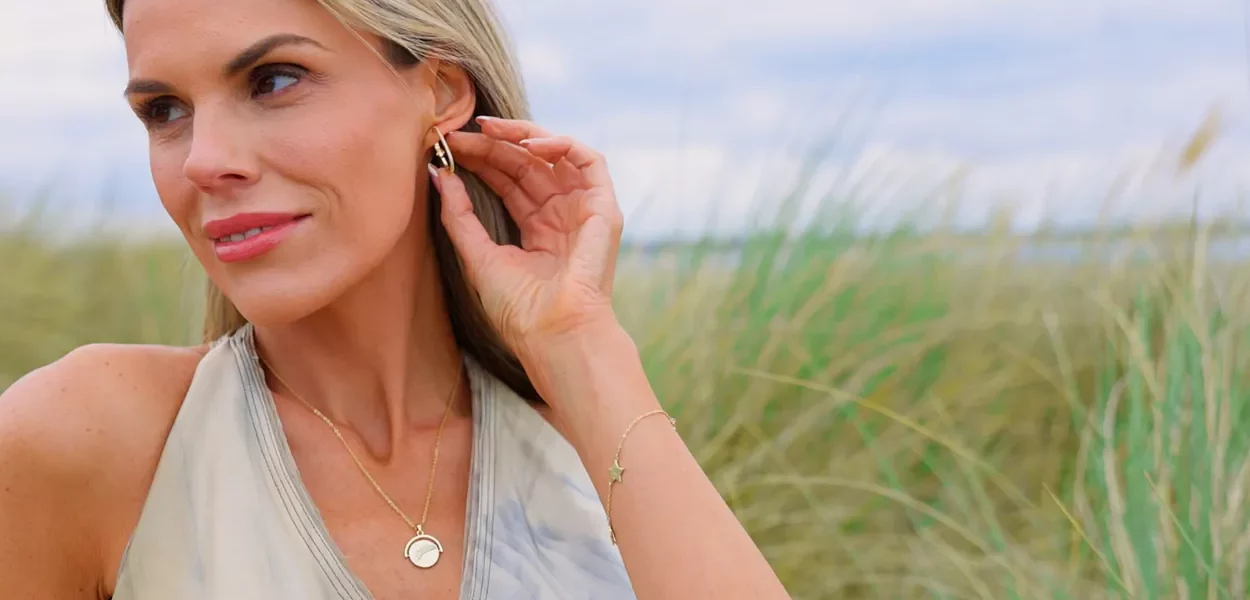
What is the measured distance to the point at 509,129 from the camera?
2090 millimetres

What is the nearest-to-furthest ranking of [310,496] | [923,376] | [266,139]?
[266,139], [310,496], [923,376]

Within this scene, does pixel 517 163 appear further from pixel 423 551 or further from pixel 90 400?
pixel 90 400

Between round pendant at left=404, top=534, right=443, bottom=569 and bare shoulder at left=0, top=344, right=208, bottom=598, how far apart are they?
0.40 m

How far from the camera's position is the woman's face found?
178cm

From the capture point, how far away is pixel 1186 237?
3.63m

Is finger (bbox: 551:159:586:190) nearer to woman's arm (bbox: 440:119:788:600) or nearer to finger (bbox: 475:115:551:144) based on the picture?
woman's arm (bbox: 440:119:788:600)

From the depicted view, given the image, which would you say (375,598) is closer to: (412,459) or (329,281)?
(412,459)

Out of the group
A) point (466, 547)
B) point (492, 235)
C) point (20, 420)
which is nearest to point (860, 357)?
point (492, 235)

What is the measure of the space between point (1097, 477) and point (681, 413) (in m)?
1.09

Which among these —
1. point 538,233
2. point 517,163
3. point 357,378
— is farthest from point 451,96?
point 357,378

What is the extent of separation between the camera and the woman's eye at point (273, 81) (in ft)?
5.99

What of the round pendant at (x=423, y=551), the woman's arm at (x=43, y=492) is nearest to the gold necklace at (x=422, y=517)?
the round pendant at (x=423, y=551)

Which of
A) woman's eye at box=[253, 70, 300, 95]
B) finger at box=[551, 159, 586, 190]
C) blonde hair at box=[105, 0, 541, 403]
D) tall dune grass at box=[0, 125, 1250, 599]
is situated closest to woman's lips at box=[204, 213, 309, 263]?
woman's eye at box=[253, 70, 300, 95]

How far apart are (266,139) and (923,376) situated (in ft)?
8.14
